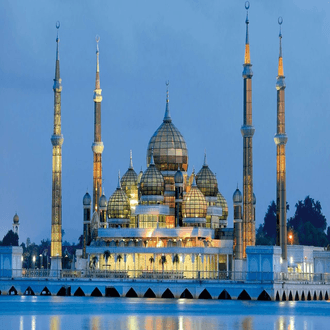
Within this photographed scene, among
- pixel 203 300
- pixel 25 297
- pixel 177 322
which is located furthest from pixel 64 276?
pixel 177 322

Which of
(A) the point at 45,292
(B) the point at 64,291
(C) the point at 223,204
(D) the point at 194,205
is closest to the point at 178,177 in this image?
(D) the point at 194,205

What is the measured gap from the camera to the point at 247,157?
342ft

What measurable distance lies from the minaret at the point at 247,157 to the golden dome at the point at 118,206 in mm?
11510

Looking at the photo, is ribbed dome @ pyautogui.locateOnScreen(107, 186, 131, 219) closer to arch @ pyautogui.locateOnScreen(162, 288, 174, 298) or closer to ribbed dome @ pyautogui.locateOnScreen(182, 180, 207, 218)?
ribbed dome @ pyautogui.locateOnScreen(182, 180, 207, 218)

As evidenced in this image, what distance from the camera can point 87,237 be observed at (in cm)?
11112

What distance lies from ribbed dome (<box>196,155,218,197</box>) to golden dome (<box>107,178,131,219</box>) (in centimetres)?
662

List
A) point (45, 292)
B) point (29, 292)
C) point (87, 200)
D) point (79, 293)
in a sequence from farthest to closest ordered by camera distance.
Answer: point (87, 200) → point (45, 292) → point (29, 292) → point (79, 293)

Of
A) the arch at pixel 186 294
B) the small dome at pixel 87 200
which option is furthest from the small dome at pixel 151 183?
the arch at pixel 186 294

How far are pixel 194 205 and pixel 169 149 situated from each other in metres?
7.83

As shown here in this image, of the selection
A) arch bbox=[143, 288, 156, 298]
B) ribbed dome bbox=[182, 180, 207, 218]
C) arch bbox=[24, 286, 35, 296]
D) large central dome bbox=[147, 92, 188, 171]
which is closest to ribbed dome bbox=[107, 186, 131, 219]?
large central dome bbox=[147, 92, 188, 171]

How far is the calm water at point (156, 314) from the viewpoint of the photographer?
70.2m

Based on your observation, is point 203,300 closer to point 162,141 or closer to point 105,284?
point 105,284

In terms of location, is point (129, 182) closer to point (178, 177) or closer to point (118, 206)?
point (118, 206)

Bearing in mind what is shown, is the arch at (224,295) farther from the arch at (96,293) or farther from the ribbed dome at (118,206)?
the ribbed dome at (118,206)
